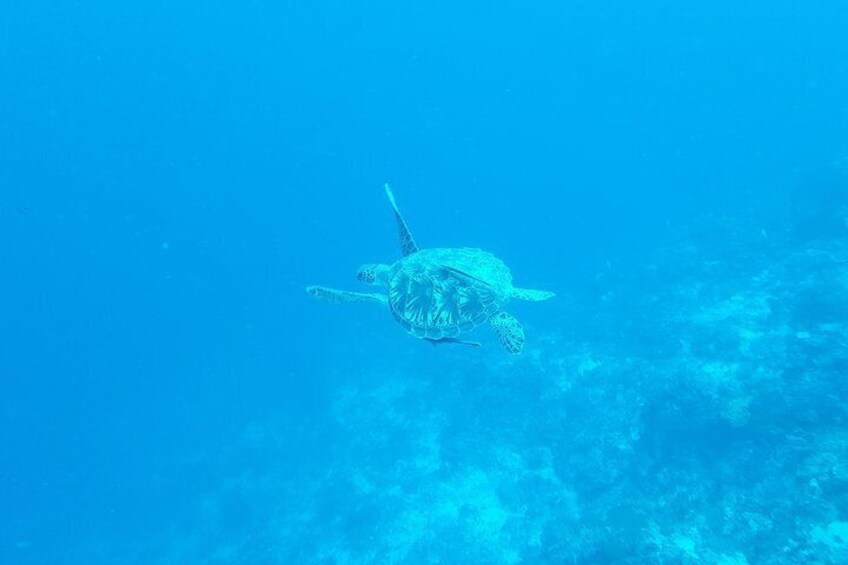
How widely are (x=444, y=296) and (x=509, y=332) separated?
1683mm

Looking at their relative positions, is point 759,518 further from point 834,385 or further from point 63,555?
point 63,555

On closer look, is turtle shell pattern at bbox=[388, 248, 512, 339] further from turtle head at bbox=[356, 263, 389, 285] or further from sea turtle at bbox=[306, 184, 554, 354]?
turtle head at bbox=[356, 263, 389, 285]

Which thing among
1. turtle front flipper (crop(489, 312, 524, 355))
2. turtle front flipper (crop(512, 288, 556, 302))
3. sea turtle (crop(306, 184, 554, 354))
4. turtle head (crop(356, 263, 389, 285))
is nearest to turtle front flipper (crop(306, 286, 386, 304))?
sea turtle (crop(306, 184, 554, 354))

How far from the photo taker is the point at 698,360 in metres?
13.9

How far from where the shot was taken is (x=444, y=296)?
10.1 m

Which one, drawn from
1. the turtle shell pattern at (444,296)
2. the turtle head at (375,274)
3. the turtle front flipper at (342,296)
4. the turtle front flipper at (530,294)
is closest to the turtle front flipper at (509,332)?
the turtle shell pattern at (444,296)

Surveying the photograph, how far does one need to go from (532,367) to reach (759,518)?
768 cm

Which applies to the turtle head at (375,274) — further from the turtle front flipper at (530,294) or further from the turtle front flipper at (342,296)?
the turtle front flipper at (530,294)

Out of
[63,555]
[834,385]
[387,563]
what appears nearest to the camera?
[834,385]

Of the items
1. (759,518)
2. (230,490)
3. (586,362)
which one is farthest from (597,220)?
(230,490)

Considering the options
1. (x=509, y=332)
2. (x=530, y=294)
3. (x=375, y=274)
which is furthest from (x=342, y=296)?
(x=530, y=294)

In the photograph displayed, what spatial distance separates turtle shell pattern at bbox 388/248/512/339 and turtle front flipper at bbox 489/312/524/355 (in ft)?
0.67

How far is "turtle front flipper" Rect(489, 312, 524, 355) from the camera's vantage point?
10.2 metres

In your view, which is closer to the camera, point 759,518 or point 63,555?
point 759,518
